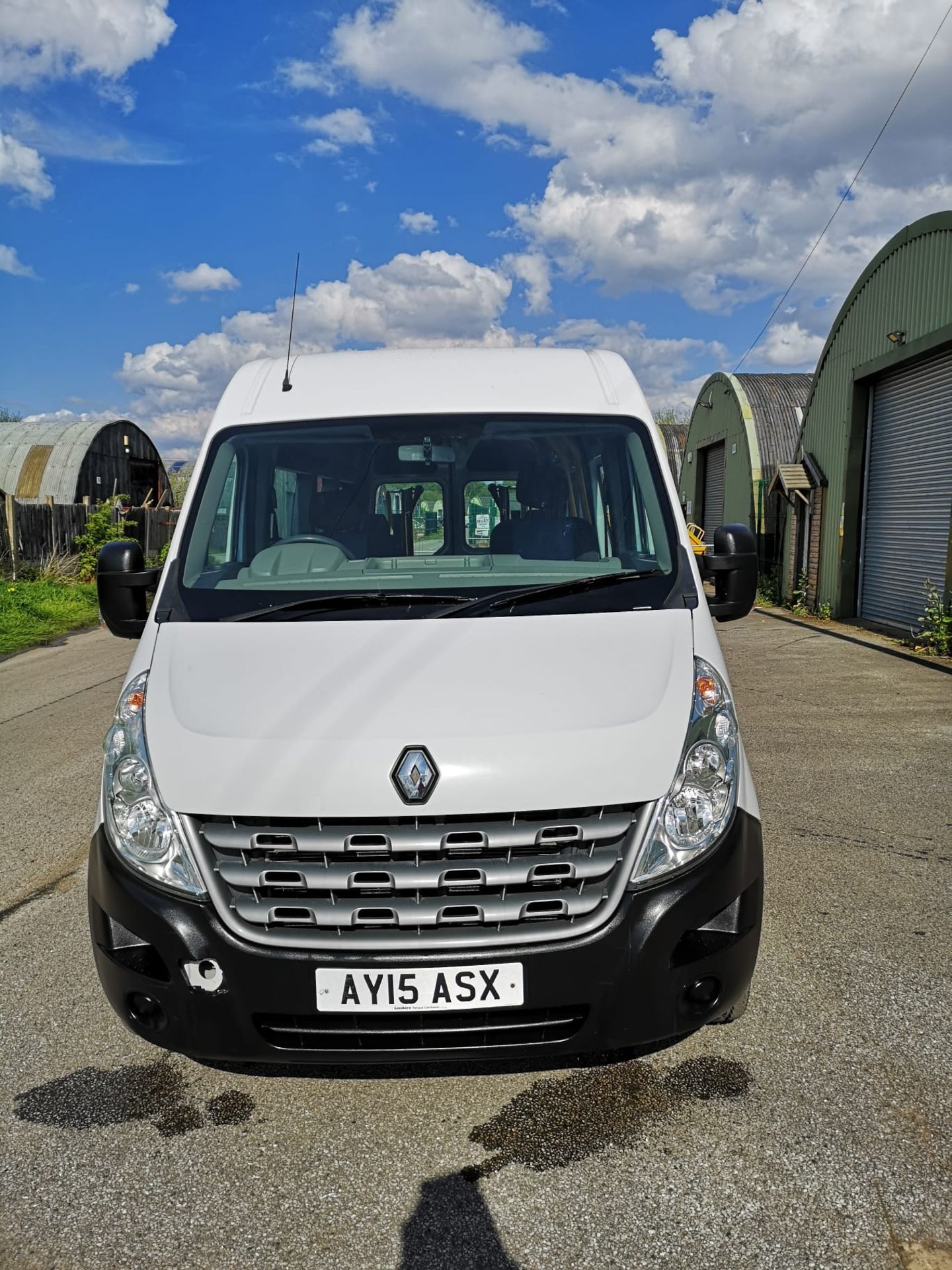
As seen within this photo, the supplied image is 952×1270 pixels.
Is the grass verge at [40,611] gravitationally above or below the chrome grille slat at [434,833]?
below

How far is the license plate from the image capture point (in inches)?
97.5

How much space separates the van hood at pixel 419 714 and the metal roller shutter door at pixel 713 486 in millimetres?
24718

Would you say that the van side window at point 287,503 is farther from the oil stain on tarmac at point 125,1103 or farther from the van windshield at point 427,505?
the oil stain on tarmac at point 125,1103

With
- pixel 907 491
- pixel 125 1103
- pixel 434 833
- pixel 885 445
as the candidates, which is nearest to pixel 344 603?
pixel 434 833

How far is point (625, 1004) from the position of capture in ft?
8.30

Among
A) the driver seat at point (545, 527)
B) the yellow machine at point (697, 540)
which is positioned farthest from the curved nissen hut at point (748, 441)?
the driver seat at point (545, 527)

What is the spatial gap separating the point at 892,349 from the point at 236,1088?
13877 mm

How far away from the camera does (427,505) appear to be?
3.78m

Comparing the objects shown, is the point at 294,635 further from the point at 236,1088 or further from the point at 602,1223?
the point at 602,1223

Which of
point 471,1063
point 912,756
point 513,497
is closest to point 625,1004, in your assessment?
point 471,1063

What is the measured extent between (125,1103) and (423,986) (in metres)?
1.14

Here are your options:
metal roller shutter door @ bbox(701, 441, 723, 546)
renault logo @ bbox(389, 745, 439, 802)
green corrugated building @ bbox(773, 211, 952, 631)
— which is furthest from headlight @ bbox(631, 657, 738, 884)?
metal roller shutter door @ bbox(701, 441, 723, 546)

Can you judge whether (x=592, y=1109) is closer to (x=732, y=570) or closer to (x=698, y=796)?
(x=698, y=796)

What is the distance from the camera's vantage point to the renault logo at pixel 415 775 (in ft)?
8.18
